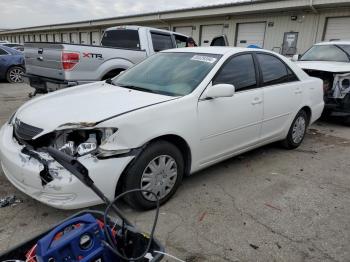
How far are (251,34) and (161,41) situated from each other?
358 inches

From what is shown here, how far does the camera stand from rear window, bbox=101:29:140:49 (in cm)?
812

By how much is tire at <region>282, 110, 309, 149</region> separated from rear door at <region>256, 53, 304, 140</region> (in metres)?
0.21

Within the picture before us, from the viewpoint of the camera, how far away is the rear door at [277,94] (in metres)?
4.23

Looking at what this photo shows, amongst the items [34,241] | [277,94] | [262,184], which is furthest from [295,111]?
[34,241]

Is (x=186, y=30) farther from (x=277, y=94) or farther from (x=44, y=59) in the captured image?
(x=277, y=94)

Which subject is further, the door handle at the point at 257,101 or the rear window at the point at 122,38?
the rear window at the point at 122,38

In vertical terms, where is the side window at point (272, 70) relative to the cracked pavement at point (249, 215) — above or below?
above

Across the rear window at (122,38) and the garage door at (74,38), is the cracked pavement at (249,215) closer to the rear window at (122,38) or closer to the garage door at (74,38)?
the rear window at (122,38)

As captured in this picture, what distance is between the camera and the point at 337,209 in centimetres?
330

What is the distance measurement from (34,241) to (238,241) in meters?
1.63

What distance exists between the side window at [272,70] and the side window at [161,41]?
4.33 metres

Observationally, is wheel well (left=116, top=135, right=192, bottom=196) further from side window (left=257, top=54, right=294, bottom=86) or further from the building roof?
the building roof

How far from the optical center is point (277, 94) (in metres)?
4.35

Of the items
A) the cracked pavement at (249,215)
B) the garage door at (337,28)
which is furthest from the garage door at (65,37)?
the cracked pavement at (249,215)
